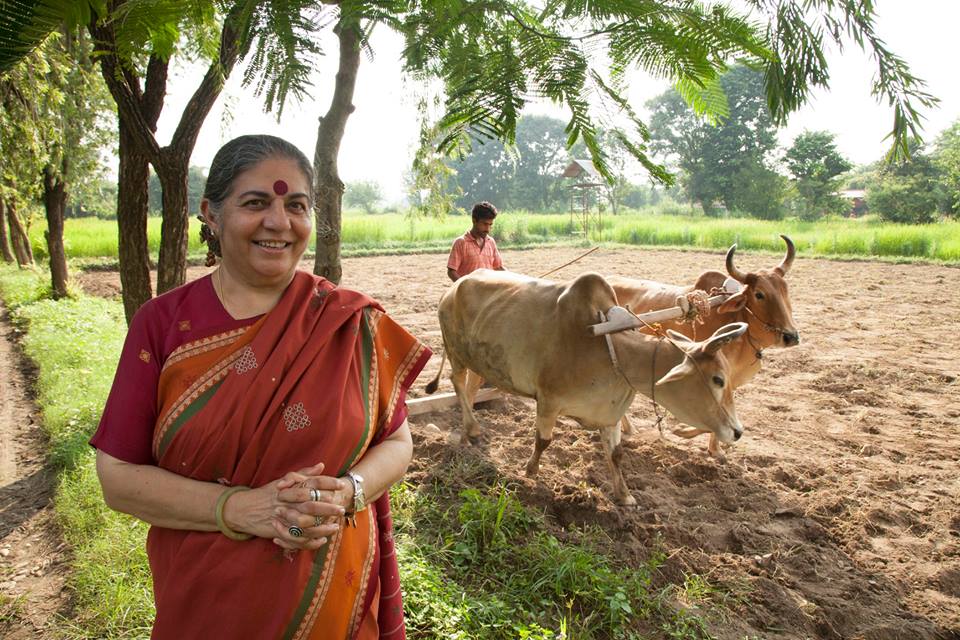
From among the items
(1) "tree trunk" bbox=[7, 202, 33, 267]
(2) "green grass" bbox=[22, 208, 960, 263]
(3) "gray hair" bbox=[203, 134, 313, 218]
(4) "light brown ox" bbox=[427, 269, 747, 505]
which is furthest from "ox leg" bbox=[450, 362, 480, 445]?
(1) "tree trunk" bbox=[7, 202, 33, 267]

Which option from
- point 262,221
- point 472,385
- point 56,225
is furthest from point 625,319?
point 56,225

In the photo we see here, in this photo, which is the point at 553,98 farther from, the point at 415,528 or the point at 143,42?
the point at 415,528

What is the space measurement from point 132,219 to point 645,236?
2563 cm

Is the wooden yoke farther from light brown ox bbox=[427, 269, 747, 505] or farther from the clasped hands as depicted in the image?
the clasped hands

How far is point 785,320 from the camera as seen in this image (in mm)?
4926

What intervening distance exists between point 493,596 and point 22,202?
13190 millimetres

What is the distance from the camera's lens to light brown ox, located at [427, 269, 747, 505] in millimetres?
3791

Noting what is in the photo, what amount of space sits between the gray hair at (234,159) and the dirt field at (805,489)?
10.2 ft

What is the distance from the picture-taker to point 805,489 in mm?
4562

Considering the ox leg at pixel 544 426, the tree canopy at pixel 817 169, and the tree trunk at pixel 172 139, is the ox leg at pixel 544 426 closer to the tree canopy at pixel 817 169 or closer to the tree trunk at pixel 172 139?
the tree trunk at pixel 172 139

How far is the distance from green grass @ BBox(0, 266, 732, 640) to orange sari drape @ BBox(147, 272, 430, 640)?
1372 millimetres

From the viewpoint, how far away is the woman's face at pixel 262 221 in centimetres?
158

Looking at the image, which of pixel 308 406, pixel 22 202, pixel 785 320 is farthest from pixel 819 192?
pixel 308 406

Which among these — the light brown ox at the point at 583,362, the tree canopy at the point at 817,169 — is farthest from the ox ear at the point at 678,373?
the tree canopy at the point at 817,169
